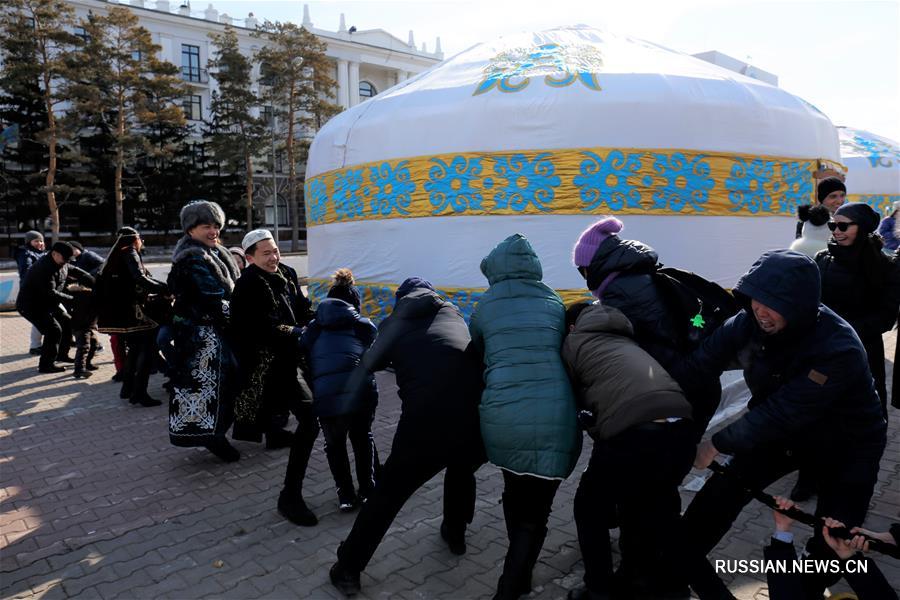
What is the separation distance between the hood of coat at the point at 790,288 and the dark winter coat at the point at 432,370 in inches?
41.8

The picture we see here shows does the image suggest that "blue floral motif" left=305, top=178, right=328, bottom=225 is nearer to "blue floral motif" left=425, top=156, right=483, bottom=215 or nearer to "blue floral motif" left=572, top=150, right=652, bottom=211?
"blue floral motif" left=425, top=156, right=483, bottom=215

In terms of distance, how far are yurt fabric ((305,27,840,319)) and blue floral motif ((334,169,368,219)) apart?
2 cm

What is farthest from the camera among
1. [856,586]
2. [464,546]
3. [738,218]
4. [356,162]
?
[356,162]

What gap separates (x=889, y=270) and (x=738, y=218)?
8.01ft

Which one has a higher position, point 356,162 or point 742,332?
point 356,162

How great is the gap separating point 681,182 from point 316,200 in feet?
12.6

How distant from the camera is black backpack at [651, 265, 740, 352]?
2598 millimetres

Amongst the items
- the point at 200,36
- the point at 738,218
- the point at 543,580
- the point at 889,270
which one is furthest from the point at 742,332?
the point at 200,36

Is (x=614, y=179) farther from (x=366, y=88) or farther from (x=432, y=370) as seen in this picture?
(x=366, y=88)

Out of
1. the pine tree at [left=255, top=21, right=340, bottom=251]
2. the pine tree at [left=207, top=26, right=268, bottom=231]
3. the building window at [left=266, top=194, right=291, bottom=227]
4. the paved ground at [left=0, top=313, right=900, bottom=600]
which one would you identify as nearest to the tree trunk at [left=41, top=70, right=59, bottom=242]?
the pine tree at [left=207, top=26, right=268, bottom=231]

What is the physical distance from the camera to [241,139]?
1216 inches

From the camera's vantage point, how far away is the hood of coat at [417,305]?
2650 millimetres

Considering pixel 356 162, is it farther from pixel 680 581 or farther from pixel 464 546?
pixel 680 581

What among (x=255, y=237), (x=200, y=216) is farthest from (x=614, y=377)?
(x=200, y=216)
